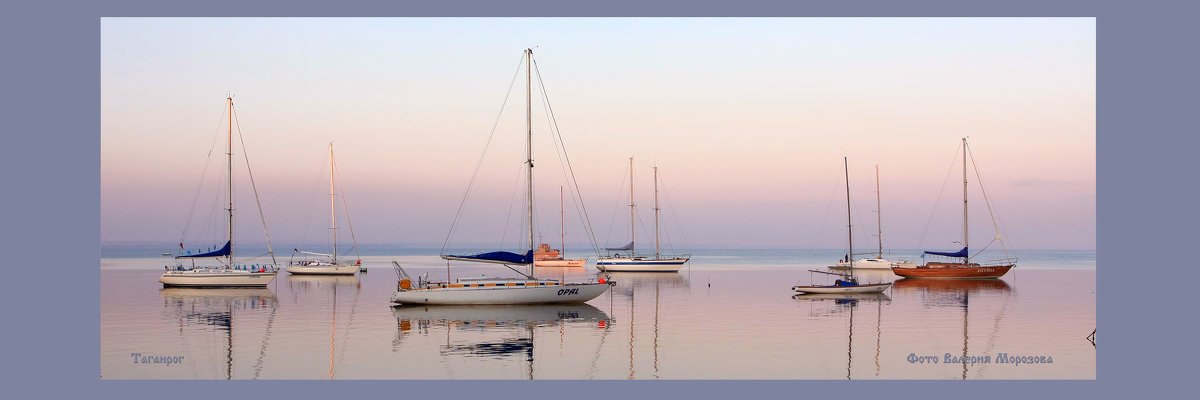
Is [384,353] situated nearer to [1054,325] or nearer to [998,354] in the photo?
[998,354]

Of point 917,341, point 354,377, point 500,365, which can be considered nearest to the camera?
point 354,377

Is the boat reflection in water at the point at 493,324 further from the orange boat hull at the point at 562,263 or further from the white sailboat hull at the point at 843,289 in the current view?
the orange boat hull at the point at 562,263

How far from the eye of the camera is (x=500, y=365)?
20.0m

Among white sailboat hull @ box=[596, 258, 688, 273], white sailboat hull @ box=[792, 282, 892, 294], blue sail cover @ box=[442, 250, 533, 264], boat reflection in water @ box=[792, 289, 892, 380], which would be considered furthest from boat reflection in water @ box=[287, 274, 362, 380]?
white sailboat hull @ box=[792, 282, 892, 294]

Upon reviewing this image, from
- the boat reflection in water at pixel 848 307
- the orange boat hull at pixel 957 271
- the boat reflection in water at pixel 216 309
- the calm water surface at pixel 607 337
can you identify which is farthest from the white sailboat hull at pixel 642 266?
the boat reflection in water at pixel 216 309

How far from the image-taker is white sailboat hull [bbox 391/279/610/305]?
3338 centimetres

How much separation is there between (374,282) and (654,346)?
34.6 m

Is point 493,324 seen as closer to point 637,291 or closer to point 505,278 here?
point 505,278

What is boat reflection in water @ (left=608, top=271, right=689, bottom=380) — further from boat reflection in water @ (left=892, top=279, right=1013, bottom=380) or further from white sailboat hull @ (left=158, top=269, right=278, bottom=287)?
white sailboat hull @ (left=158, top=269, right=278, bottom=287)

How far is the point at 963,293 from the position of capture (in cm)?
4369

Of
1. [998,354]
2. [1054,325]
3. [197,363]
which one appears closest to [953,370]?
[998,354]

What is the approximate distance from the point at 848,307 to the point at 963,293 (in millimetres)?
11921

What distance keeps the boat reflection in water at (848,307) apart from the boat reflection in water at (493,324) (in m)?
6.11

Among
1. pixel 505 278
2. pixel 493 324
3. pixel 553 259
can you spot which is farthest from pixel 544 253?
pixel 493 324
